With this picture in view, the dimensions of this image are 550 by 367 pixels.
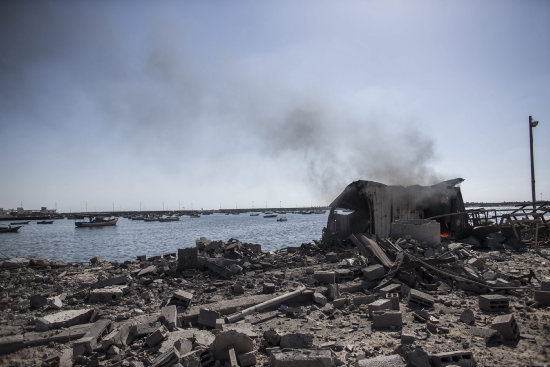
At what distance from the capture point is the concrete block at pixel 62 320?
235 inches

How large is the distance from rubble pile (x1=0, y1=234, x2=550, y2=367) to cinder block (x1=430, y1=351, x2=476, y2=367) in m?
0.01

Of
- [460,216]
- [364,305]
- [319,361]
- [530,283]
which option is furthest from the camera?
[460,216]

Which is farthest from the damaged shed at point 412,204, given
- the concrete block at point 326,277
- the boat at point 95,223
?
the boat at point 95,223

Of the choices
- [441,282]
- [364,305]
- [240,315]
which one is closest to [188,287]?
[240,315]

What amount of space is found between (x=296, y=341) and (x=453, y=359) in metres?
2.15

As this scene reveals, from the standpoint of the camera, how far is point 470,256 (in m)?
10.8

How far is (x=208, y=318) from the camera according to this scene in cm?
619

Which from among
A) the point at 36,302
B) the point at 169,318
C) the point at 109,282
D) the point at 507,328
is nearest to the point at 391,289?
the point at 507,328

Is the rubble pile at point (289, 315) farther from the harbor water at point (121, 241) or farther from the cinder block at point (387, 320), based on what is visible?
the harbor water at point (121, 241)

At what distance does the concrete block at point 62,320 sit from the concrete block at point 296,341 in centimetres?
416

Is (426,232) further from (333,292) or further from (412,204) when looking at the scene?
(333,292)

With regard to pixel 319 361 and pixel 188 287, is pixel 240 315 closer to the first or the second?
pixel 319 361

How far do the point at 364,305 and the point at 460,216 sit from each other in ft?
41.1

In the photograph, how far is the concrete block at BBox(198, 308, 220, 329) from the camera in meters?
6.13
